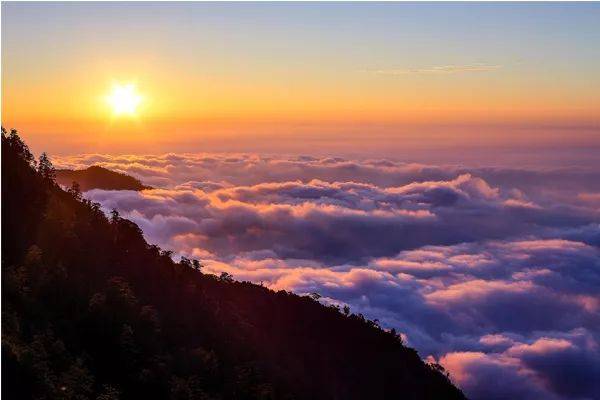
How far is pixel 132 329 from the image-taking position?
241 feet

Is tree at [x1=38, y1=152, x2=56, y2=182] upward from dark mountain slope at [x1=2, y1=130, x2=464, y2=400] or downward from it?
upward

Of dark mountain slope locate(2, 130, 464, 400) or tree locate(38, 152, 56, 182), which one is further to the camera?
tree locate(38, 152, 56, 182)

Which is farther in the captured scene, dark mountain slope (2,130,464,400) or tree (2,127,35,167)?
tree (2,127,35,167)

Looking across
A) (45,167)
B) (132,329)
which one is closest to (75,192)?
(45,167)

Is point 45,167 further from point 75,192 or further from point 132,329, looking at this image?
point 132,329

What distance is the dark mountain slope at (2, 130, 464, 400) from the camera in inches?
2402

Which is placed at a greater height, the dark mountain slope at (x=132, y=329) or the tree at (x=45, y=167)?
the tree at (x=45, y=167)

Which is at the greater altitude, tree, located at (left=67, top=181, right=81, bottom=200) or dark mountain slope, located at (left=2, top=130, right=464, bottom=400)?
tree, located at (left=67, top=181, right=81, bottom=200)

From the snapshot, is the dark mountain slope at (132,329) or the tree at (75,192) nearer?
the dark mountain slope at (132,329)

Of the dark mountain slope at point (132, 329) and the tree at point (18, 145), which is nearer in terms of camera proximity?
the dark mountain slope at point (132, 329)

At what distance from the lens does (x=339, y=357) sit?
11162cm

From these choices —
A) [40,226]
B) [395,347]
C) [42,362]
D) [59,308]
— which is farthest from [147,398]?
[395,347]

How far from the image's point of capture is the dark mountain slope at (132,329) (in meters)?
61.0

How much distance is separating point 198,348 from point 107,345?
36.6 ft
